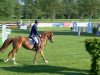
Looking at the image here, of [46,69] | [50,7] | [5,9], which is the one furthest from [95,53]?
[50,7]

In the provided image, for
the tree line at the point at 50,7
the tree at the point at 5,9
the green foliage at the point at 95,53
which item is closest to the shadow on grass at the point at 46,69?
the green foliage at the point at 95,53

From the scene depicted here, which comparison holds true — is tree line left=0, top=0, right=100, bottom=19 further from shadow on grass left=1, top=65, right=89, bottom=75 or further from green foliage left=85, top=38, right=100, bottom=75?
green foliage left=85, top=38, right=100, bottom=75

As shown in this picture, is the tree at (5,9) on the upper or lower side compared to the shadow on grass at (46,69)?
upper

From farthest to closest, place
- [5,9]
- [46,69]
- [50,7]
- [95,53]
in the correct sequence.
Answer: [50,7], [5,9], [46,69], [95,53]

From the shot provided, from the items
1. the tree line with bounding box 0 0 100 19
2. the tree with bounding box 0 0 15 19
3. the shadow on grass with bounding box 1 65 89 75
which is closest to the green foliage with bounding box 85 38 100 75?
the shadow on grass with bounding box 1 65 89 75

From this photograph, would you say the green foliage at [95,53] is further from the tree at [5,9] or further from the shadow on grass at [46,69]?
the tree at [5,9]

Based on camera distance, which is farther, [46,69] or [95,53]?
[46,69]

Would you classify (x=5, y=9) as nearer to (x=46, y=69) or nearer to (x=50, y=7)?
(x=50, y=7)

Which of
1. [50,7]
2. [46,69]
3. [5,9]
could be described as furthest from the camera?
[50,7]

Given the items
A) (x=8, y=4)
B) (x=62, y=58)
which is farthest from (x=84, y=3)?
(x=62, y=58)

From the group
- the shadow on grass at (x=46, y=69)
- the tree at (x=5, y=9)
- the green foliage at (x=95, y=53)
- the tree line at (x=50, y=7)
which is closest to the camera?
the green foliage at (x=95, y=53)

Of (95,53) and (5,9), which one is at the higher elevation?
(5,9)

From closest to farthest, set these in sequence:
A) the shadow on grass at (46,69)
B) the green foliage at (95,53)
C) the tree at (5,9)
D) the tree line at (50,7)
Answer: the green foliage at (95,53), the shadow on grass at (46,69), the tree at (5,9), the tree line at (50,7)

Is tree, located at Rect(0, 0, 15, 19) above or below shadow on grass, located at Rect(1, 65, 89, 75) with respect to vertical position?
above
